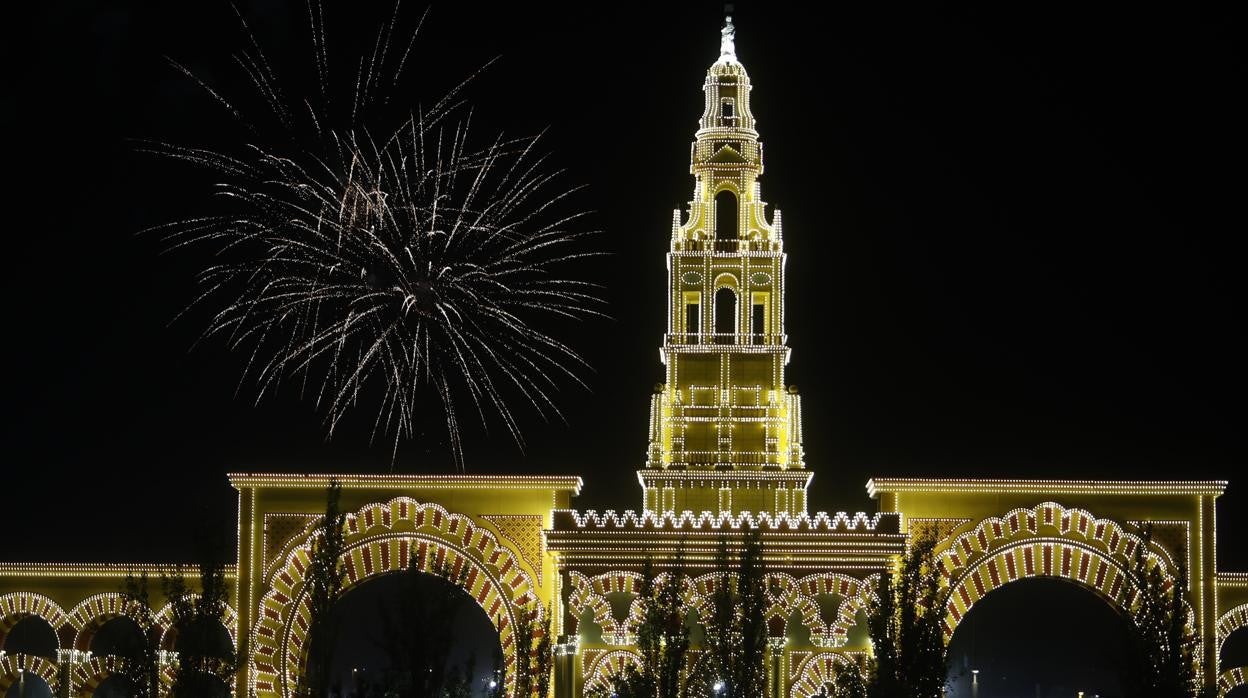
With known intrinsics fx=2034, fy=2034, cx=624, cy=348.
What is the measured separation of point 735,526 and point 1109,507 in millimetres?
9447

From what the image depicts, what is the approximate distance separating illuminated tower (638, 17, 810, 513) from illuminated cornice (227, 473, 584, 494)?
16.7 feet

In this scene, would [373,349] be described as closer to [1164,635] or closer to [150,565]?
[150,565]

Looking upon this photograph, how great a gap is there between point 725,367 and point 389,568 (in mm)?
11558

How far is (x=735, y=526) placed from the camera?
5166 cm

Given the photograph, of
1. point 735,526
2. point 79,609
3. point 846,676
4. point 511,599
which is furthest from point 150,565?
point 846,676

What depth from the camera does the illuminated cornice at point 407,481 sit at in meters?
52.0

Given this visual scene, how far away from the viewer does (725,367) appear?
57344 millimetres

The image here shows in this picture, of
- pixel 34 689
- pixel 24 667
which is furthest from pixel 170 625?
pixel 34 689

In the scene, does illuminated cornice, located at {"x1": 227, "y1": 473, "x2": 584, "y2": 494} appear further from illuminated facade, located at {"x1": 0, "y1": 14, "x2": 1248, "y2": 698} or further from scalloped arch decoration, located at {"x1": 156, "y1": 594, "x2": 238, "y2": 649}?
scalloped arch decoration, located at {"x1": 156, "y1": 594, "x2": 238, "y2": 649}

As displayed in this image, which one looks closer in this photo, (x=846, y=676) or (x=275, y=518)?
(x=846, y=676)

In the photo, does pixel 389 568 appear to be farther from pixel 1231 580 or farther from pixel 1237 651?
pixel 1237 651

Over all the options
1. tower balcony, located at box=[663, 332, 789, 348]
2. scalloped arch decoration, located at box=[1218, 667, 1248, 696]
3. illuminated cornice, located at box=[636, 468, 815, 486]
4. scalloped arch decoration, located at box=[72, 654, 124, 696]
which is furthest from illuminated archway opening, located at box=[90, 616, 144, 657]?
scalloped arch decoration, located at box=[1218, 667, 1248, 696]

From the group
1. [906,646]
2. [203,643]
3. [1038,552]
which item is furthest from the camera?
[1038,552]

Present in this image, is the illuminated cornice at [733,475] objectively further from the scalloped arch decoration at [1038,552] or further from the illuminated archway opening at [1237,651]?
the illuminated archway opening at [1237,651]
